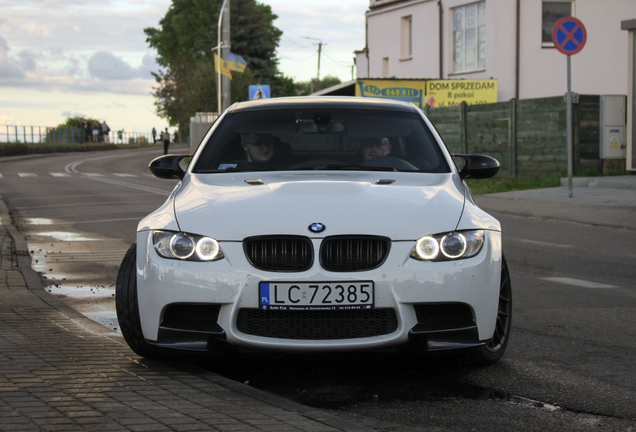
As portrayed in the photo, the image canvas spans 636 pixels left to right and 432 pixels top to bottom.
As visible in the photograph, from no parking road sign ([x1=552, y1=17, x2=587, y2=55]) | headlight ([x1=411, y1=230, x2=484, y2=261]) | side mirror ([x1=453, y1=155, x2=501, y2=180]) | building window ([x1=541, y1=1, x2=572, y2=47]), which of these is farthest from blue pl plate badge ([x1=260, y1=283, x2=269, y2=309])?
building window ([x1=541, y1=1, x2=572, y2=47])

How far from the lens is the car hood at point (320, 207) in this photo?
4.03m

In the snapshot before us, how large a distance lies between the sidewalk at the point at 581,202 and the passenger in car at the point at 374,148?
777 cm

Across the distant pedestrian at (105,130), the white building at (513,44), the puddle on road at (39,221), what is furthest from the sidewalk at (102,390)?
the distant pedestrian at (105,130)

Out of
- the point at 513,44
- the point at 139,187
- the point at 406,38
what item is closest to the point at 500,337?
the point at 139,187

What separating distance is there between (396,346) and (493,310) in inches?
22.6

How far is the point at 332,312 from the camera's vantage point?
396cm

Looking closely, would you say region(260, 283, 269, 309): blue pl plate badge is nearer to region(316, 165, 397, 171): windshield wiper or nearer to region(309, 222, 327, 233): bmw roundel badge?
region(309, 222, 327, 233): bmw roundel badge

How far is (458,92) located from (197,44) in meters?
49.7

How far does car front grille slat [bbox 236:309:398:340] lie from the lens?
398 centimetres

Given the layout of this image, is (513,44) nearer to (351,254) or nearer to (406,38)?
(406,38)

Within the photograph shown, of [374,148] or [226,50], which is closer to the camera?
[374,148]

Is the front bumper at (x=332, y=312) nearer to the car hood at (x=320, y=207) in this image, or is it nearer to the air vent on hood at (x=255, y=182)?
the car hood at (x=320, y=207)

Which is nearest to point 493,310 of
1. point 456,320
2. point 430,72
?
point 456,320

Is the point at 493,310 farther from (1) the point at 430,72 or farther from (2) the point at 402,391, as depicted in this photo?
(1) the point at 430,72
